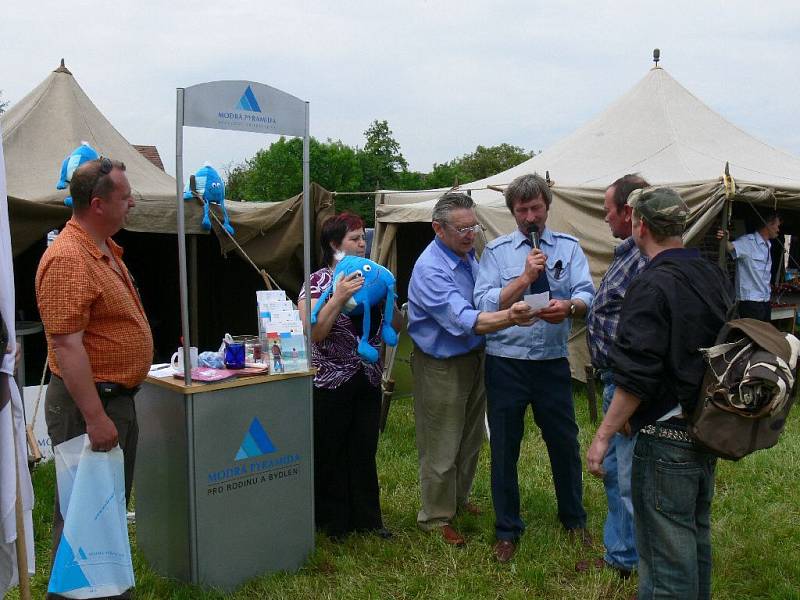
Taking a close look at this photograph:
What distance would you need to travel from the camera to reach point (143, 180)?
6660 mm

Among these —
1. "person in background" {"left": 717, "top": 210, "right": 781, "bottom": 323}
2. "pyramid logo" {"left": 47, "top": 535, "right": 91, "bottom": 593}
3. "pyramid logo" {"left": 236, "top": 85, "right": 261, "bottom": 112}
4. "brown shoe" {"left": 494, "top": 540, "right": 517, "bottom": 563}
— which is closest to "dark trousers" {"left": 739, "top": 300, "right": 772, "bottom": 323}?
"person in background" {"left": 717, "top": 210, "right": 781, "bottom": 323}

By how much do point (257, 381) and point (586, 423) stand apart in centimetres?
370

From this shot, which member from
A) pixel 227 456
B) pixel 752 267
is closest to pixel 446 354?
pixel 227 456

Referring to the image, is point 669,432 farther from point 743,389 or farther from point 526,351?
point 526,351

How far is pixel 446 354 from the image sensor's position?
11.5ft

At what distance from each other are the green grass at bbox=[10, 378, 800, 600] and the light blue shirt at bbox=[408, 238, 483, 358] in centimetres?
100

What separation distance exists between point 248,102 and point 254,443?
1442mm

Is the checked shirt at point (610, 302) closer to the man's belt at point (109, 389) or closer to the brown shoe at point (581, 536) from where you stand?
the brown shoe at point (581, 536)

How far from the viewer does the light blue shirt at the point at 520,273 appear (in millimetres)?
3334

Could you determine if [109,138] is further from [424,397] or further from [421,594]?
[421,594]

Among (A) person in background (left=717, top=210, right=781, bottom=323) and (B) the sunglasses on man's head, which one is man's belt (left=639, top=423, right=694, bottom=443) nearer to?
(B) the sunglasses on man's head

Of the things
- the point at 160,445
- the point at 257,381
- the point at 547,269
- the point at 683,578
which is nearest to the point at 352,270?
the point at 257,381

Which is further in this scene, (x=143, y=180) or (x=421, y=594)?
(x=143, y=180)

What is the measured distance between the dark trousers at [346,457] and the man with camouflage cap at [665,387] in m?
1.48
